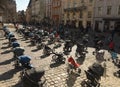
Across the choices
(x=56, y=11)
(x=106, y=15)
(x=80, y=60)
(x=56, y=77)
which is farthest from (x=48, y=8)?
(x=56, y=77)

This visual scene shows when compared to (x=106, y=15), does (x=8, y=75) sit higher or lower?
lower

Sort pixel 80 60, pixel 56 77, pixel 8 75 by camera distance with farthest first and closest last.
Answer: pixel 80 60, pixel 8 75, pixel 56 77

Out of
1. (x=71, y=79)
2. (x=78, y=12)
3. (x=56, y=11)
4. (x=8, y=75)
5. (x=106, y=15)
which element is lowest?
(x=71, y=79)

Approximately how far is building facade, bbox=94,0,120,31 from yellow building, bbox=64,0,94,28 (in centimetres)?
229

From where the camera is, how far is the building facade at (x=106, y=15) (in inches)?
1316

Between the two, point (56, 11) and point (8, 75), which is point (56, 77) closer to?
point (8, 75)

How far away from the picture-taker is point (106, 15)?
3603 cm

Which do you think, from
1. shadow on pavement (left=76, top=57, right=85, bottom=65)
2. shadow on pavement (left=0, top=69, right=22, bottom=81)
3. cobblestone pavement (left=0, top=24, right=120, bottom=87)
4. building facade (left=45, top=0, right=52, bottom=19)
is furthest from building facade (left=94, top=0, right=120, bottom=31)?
building facade (left=45, top=0, right=52, bottom=19)

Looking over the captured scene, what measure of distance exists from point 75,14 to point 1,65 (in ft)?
123

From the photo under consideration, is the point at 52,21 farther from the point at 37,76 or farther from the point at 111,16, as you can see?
the point at 37,76

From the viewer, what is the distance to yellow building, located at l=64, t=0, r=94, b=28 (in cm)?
4206

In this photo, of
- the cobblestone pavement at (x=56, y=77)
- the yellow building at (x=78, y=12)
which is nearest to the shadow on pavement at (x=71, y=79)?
the cobblestone pavement at (x=56, y=77)

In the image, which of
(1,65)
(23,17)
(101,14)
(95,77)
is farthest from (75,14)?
(23,17)

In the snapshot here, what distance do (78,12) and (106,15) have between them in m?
11.9
